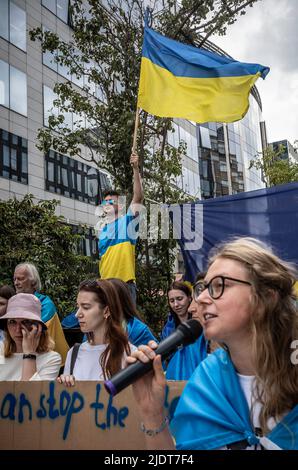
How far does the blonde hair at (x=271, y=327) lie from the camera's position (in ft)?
5.08

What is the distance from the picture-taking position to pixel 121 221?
4.88 metres

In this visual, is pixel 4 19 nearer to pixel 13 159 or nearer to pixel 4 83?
pixel 4 83

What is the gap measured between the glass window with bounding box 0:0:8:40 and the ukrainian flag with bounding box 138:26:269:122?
14.6m

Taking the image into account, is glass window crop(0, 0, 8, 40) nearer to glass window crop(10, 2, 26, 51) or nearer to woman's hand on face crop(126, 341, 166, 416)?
glass window crop(10, 2, 26, 51)

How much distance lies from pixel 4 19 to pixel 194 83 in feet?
50.7

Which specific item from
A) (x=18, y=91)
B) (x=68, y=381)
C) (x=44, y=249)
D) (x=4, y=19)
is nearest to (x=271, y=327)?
(x=68, y=381)

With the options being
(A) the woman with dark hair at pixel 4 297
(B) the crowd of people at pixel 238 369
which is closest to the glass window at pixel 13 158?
(A) the woman with dark hair at pixel 4 297

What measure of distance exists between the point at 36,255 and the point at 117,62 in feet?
11.9

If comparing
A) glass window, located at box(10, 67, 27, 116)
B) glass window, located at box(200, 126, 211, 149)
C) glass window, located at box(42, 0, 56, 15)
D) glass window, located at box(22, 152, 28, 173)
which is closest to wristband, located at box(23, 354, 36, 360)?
glass window, located at box(22, 152, 28, 173)

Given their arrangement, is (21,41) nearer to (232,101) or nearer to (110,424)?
(232,101)

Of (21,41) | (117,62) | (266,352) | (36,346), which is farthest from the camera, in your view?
(21,41)

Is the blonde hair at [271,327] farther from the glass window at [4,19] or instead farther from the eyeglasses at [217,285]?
the glass window at [4,19]

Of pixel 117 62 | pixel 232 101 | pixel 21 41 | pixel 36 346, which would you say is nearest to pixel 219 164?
pixel 21 41

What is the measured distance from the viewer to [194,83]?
5.29 m
